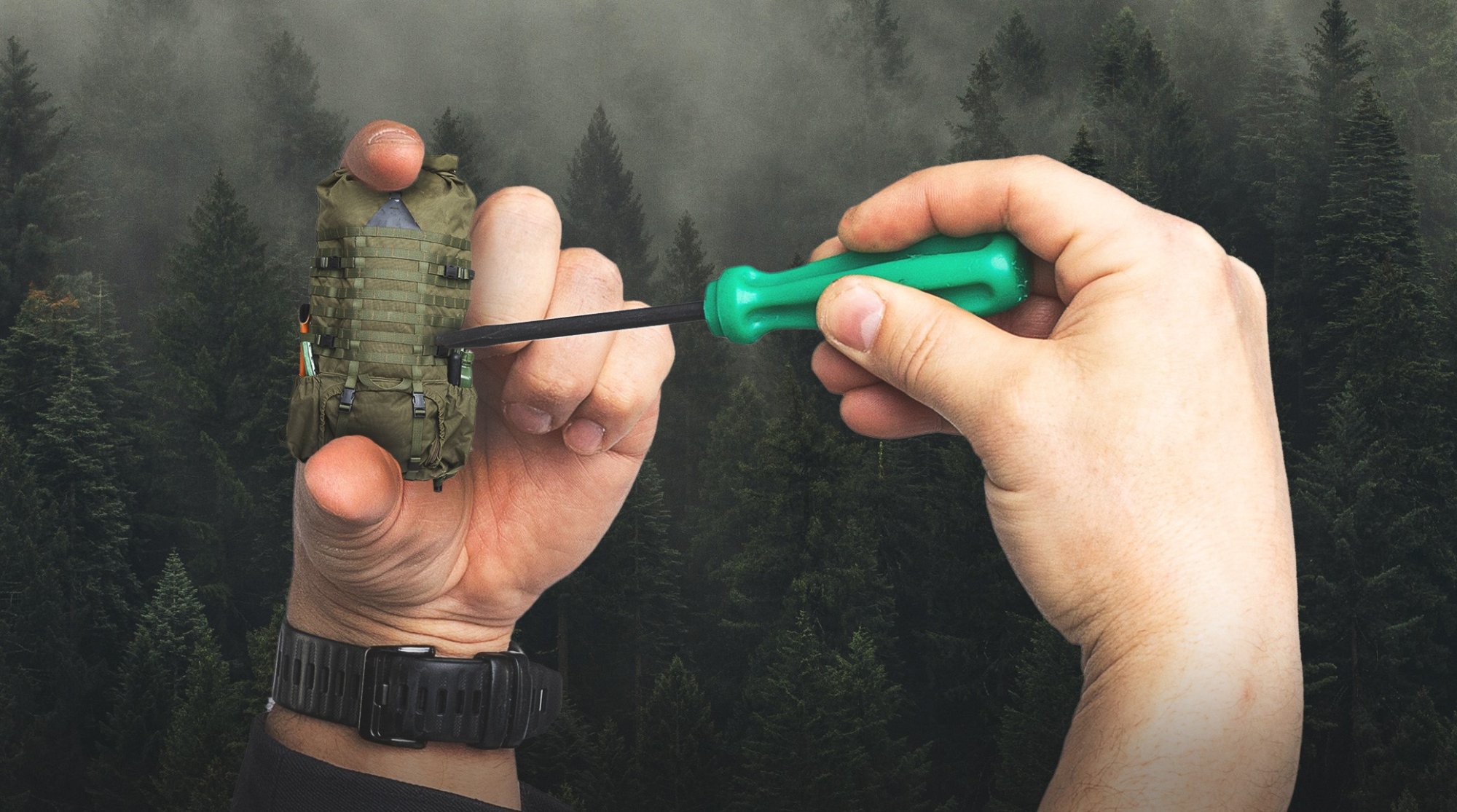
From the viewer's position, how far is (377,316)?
1773mm

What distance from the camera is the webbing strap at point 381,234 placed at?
1.77 m

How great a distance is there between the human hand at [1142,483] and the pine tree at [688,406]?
3785 cm

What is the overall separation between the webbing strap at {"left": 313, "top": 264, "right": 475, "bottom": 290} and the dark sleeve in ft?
2.87

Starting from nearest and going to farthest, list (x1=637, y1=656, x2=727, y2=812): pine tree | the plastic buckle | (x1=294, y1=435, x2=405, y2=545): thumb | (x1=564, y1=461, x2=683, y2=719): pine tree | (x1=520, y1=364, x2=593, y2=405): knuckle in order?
(x1=294, y1=435, x2=405, y2=545): thumb → (x1=520, y1=364, x2=593, y2=405): knuckle → the plastic buckle → (x1=637, y1=656, x2=727, y2=812): pine tree → (x1=564, y1=461, x2=683, y2=719): pine tree

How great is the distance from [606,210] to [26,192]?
20.1m

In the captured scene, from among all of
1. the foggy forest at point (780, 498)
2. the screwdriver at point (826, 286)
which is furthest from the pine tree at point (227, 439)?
the screwdriver at point (826, 286)

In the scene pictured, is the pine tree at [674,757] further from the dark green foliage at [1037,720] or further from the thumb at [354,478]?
the thumb at [354,478]

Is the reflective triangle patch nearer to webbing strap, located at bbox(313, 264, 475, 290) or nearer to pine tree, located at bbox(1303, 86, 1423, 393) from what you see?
webbing strap, located at bbox(313, 264, 475, 290)

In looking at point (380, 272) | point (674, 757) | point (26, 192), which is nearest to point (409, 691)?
point (380, 272)

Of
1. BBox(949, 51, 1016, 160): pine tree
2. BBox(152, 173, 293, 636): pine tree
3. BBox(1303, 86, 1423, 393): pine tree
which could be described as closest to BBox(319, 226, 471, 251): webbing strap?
BBox(152, 173, 293, 636): pine tree

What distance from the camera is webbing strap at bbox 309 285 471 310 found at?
1769 millimetres

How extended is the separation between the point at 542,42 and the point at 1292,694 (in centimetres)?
7235

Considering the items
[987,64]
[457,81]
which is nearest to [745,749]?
[987,64]

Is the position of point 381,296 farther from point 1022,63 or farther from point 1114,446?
point 1022,63
